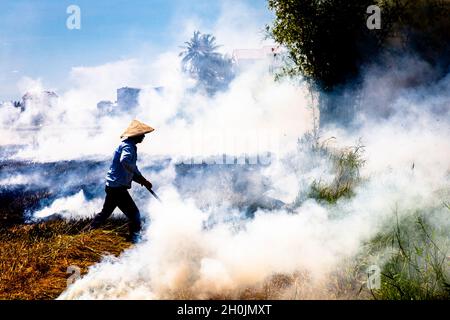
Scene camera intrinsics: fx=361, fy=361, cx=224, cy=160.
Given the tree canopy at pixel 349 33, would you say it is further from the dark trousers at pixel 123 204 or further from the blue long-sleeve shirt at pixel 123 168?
the dark trousers at pixel 123 204

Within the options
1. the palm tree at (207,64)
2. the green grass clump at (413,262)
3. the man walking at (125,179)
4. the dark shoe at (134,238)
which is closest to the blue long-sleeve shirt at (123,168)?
the man walking at (125,179)

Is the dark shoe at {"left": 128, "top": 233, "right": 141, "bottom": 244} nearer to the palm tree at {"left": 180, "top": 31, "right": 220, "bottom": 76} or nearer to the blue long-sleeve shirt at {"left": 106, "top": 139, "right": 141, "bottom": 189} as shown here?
the blue long-sleeve shirt at {"left": 106, "top": 139, "right": 141, "bottom": 189}

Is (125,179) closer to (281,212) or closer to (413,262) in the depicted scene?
(281,212)

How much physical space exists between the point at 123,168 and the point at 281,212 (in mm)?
2337

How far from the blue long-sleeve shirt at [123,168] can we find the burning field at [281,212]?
30.7 inches

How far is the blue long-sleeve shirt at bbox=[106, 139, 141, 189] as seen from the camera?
5012 mm

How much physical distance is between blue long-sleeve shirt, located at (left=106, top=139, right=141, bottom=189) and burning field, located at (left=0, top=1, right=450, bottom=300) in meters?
0.78

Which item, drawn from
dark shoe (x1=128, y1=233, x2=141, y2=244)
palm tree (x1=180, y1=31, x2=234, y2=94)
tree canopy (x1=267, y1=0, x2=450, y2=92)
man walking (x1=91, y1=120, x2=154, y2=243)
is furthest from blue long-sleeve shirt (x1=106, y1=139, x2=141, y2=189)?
palm tree (x1=180, y1=31, x2=234, y2=94)

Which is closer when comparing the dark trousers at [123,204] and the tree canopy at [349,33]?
the dark trousers at [123,204]

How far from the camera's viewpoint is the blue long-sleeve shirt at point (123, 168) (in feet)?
16.4

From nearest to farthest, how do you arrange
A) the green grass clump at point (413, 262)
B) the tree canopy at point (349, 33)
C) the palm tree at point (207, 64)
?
the green grass clump at point (413, 262) → the tree canopy at point (349, 33) → the palm tree at point (207, 64)

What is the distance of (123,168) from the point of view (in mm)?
5066
